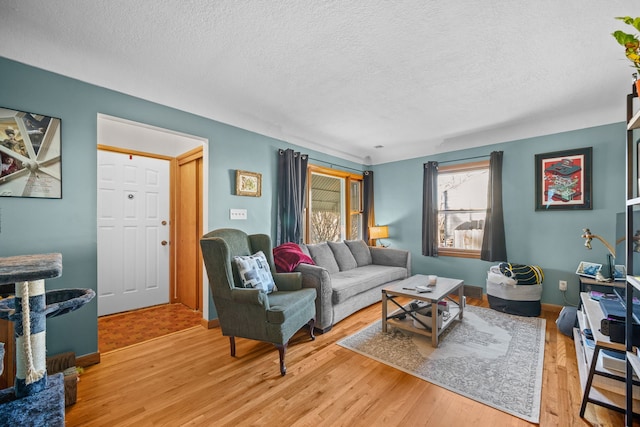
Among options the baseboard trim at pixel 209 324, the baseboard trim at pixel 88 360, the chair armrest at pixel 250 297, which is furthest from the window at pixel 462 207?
the baseboard trim at pixel 88 360

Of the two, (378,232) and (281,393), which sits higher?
(378,232)

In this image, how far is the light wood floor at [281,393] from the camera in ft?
5.47

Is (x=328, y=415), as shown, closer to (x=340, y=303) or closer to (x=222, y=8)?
(x=340, y=303)

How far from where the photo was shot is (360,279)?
3455 mm

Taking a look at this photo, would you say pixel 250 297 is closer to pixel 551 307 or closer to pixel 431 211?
pixel 431 211

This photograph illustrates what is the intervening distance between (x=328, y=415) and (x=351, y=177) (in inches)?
161

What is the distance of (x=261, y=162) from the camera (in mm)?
3617

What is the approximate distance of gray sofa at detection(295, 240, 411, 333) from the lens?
114 inches

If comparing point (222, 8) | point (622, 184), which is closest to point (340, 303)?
point (222, 8)

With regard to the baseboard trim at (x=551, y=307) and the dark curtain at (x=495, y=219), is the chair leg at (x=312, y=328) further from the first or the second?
the baseboard trim at (x=551, y=307)

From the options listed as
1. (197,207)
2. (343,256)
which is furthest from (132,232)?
(343,256)

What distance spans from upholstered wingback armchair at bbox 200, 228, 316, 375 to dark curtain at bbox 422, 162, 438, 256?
2.67 metres

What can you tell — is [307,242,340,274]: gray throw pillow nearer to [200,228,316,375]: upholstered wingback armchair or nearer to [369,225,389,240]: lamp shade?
[200,228,316,375]: upholstered wingback armchair

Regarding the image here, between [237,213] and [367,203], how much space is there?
2.82 m
